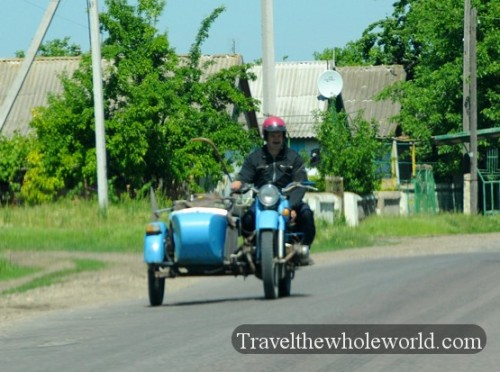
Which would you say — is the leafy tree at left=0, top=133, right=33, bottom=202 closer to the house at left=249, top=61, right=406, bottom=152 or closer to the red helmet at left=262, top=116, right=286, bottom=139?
the house at left=249, top=61, right=406, bottom=152

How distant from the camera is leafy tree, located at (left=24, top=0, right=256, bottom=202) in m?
37.7

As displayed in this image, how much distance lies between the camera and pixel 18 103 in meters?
52.4

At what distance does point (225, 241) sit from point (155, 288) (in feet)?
3.56

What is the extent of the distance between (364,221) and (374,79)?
104 ft

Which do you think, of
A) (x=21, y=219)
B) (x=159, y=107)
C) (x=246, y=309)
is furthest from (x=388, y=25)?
(x=246, y=309)

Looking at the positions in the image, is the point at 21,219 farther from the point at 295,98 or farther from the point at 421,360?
the point at 295,98

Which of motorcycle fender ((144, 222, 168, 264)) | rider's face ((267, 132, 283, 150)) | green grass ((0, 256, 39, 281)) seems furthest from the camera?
green grass ((0, 256, 39, 281))

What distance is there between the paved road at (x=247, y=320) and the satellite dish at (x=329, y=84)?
87.9ft

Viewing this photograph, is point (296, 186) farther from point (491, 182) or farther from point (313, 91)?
point (313, 91)

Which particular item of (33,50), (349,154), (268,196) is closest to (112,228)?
(33,50)

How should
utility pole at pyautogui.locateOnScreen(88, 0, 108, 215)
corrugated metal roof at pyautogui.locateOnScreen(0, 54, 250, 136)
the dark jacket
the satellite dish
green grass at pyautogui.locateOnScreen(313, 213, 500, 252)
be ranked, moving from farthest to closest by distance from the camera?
corrugated metal roof at pyautogui.locateOnScreen(0, 54, 250, 136)
the satellite dish
utility pole at pyautogui.locateOnScreen(88, 0, 108, 215)
green grass at pyautogui.locateOnScreen(313, 213, 500, 252)
the dark jacket

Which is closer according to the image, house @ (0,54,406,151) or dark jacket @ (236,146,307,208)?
dark jacket @ (236,146,307,208)

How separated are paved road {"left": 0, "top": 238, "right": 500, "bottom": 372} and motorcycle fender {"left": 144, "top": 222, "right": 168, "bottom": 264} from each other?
0.56 metres

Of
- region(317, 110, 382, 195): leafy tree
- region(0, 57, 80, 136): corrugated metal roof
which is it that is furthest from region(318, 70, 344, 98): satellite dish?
region(0, 57, 80, 136): corrugated metal roof
